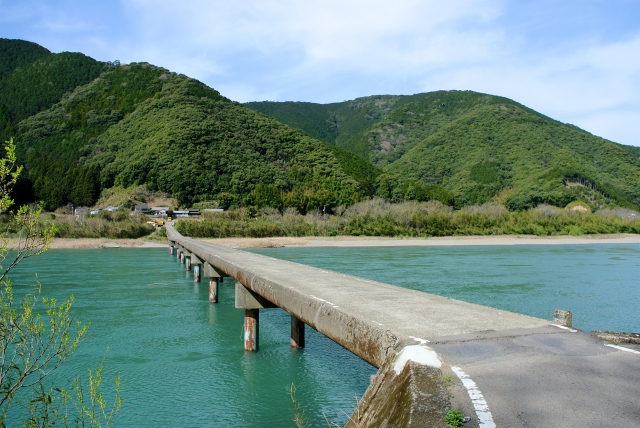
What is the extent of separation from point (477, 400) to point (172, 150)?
71.3m

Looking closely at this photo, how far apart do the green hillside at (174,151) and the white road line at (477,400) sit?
60893mm

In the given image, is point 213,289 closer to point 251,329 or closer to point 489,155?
point 251,329

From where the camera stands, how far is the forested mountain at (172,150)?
67.1 meters

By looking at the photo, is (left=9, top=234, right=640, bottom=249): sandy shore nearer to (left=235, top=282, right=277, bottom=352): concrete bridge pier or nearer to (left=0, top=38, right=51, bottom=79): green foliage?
(left=235, top=282, right=277, bottom=352): concrete bridge pier

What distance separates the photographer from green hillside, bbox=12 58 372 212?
67.1m

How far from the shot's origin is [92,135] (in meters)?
82.3

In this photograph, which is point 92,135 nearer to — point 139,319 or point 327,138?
point 327,138

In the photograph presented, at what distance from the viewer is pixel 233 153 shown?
75.5 m

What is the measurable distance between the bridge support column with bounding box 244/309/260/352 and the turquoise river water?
0.51ft

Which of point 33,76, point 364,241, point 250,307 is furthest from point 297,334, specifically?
point 33,76

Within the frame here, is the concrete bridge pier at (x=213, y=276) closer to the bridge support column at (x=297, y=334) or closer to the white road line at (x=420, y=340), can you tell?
the bridge support column at (x=297, y=334)

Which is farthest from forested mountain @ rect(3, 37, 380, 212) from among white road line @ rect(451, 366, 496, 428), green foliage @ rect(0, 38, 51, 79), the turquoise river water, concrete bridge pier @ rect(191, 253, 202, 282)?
white road line @ rect(451, 366, 496, 428)

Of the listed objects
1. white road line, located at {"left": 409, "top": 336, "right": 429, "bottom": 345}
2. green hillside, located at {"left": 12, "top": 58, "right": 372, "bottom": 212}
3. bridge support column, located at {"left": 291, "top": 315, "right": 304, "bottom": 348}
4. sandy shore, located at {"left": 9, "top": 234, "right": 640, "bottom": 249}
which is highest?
green hillside, located at {"left": 12, "top": 58, "right": 372, "bottom": 212}

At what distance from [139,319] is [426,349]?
1025cm
